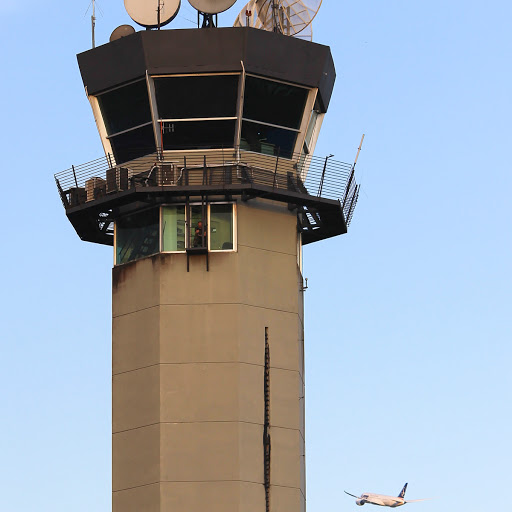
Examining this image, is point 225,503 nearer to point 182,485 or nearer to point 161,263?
point 182,485

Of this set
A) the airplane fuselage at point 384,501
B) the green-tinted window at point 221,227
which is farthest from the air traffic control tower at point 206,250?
the airplane fuselage at point 384,501

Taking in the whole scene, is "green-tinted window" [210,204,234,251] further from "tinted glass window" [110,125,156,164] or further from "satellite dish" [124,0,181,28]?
"satellite dish" [124,0,181,28]

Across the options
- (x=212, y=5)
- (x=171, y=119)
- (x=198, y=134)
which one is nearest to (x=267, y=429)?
(x=198, y=134)

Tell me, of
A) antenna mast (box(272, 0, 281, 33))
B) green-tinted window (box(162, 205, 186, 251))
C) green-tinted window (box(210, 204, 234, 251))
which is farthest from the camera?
antenna mast (box(272, 0, 281, 33))

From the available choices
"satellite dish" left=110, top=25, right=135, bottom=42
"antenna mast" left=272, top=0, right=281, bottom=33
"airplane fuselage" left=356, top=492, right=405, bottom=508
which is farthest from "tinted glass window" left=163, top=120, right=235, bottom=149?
"airplane fuselage" left=356, top=492, right=405, bottom=508

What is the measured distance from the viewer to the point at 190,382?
2018 inches

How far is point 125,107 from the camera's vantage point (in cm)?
5453

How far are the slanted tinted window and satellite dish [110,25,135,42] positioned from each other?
281 inches

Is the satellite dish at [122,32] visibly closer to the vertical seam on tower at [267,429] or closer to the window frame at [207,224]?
the window frame at [207,224]

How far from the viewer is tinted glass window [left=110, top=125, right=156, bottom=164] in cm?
5428

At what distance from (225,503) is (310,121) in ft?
50.6

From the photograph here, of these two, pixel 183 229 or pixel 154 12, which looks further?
pixel 154 12

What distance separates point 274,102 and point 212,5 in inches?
178

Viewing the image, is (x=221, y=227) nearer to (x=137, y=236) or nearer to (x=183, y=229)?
(x=183, y=229)
